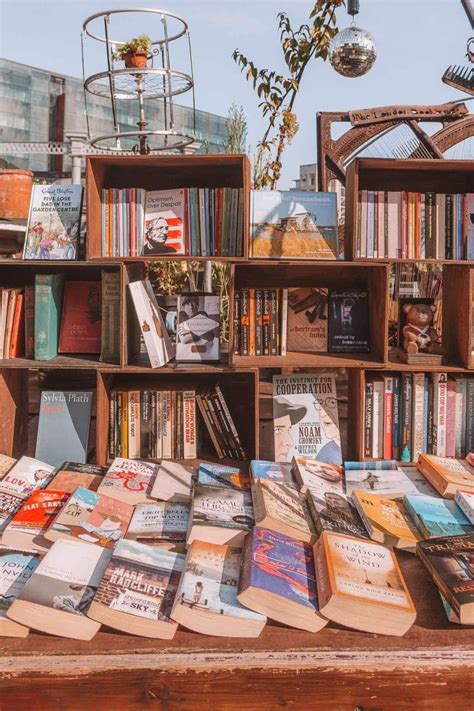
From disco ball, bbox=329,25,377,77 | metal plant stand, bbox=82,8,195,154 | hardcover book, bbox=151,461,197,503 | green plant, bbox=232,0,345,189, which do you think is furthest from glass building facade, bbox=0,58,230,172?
hardcover book, bbox=151,461,197,503

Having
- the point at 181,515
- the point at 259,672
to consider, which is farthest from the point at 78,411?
the point at 259,672

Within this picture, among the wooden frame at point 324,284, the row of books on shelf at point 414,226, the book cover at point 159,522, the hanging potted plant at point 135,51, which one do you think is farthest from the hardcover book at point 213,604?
the hanging potted plant at point 135,51

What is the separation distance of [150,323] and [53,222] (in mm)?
590

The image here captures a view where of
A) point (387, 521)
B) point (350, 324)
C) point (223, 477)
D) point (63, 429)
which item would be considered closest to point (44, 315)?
point (63, 429)

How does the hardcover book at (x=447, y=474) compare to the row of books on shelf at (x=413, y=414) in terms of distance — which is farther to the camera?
the row of books on shelf at (x=413, y=414)

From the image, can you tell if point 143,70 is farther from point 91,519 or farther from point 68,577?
point 68,577

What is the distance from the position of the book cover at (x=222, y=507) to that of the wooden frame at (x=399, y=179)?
1.16 meters

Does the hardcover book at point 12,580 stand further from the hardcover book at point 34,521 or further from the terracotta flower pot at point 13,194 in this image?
the terracotta flower pot at point 13,194

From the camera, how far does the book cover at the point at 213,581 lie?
146cm

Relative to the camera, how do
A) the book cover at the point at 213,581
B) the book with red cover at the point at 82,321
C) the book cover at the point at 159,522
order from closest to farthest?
the book cover at the point at 213,581, the book cover at the point at 159,522, the book with red cover at the point at 82,321

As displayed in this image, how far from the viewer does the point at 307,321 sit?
9.74ft

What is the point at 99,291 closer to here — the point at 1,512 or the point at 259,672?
the point at 1,512

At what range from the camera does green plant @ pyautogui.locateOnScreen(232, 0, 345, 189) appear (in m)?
4.06

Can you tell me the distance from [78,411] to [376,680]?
6.00 feet
